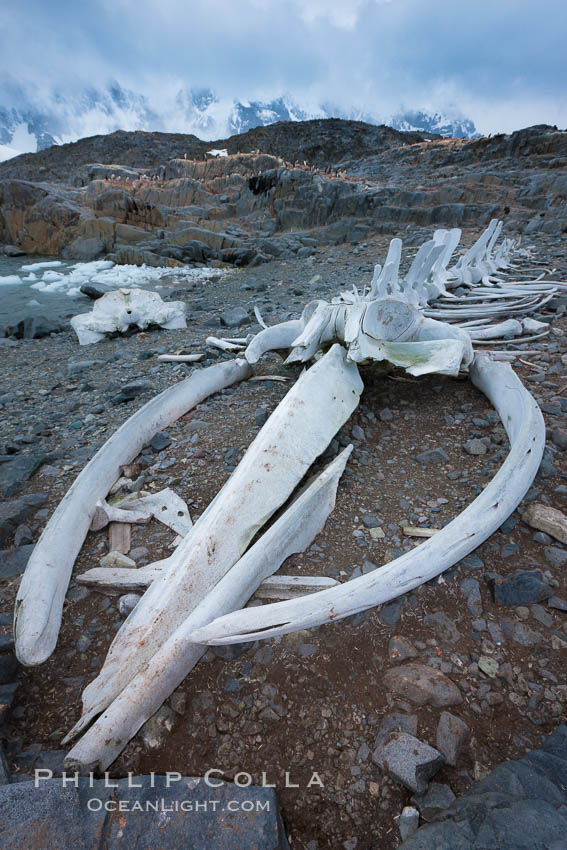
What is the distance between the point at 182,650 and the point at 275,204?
872 inches

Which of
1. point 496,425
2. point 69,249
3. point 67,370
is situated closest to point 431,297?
point 496,425

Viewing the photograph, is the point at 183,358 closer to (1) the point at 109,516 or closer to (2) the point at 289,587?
(1) the point at 109,516

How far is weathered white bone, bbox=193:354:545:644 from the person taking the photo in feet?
3.86

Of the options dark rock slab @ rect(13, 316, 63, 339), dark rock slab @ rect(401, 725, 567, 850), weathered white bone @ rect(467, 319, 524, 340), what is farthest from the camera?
dark rock slab @ rect(13, 316, 63, 339)

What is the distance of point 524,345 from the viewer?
3697mm

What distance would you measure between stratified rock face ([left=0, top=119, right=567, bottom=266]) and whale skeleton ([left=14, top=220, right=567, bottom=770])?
1197 centimetres

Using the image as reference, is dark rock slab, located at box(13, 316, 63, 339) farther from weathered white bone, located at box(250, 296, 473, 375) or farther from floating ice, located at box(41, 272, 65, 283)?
floating ice, located at box(41, 272, 65, 283)

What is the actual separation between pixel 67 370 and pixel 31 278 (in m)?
11.4

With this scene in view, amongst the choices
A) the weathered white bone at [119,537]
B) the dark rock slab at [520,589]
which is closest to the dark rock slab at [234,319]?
the weathered white bone at [119,537]

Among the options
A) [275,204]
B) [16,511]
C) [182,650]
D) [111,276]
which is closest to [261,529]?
[182,650]

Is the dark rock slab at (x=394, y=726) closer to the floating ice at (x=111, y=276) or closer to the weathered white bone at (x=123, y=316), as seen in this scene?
the weathered white bone at (x=123, y=316)

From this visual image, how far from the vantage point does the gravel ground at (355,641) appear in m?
1.14

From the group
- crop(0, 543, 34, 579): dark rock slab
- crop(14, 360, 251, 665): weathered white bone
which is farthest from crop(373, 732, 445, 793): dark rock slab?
crop(0, 543, 34, 579): dark rock slab

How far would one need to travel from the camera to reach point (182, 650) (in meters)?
1.21
